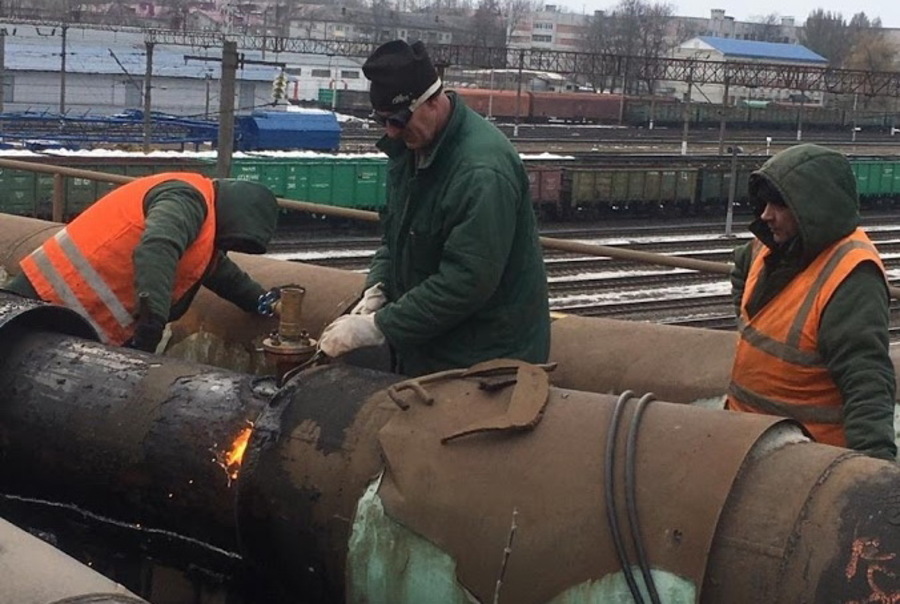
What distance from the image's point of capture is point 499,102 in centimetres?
5553

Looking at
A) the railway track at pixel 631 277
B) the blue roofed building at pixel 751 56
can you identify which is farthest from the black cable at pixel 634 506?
the blue roofed building at pixel 751 56

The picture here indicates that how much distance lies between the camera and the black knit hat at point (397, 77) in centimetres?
313

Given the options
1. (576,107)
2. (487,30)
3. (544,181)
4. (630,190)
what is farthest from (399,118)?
(487,30)

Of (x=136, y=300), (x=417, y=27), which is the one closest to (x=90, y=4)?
(x=417, y=27)

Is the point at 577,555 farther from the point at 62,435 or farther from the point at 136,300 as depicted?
the point at 136,300

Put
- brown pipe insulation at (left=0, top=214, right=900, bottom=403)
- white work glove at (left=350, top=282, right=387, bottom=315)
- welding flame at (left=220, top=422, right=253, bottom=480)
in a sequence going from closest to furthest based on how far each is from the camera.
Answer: welding flame at (left=220, top=422, right=253, bottom=480) < white work glove at (left=350, top=282, right=387, bottom=315) < brown pipe insulation at (left=0, top=214, right=900, bottom=403)

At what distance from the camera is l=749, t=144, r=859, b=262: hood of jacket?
3035mm

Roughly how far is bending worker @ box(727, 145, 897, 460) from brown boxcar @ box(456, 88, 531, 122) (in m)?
50.7

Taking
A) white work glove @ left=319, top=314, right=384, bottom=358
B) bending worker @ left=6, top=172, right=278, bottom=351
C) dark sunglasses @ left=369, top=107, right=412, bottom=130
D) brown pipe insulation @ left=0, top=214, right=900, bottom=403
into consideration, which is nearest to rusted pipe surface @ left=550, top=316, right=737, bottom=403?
brown pipe insulation @ left=0, top=214, right=900, bottom=403

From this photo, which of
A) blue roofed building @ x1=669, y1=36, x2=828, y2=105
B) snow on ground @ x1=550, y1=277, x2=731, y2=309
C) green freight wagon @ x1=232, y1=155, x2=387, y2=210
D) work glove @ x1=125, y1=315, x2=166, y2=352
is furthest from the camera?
blue roofed building @ x1=669, y1=36, x2=828, y2=105

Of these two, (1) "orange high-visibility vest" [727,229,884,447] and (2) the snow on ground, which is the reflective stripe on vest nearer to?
(1) "orange high-visibility vest" [727,229,884,447]

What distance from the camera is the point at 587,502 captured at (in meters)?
2.37

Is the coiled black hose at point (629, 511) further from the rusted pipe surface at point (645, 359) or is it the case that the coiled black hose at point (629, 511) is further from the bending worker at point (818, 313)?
the rusted pipe surface at point (645, 359)

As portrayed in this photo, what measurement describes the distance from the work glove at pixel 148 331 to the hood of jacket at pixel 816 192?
6.58 ft
